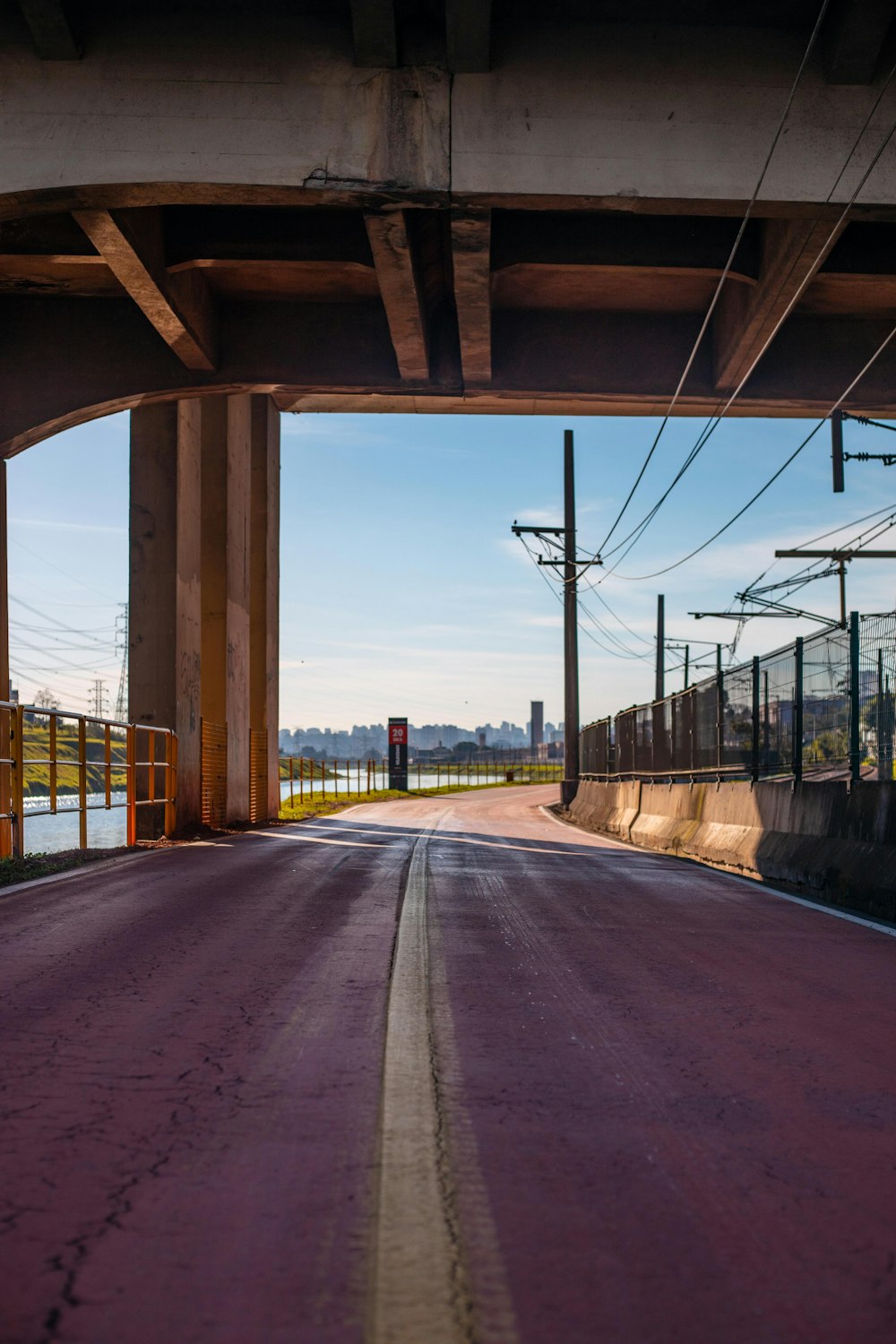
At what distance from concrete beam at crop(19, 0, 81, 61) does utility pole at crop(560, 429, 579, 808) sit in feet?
100

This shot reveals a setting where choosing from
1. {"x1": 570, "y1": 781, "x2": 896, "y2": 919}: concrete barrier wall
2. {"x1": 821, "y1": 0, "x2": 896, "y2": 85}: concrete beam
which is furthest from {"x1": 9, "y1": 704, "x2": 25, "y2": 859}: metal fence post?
{"x1": 821, "y1": 0, "x2": 896, "y2": 85}: concrete beam

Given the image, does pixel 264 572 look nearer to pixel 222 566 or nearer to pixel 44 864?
pixel 222 566

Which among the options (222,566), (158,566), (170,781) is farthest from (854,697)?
(222,566)

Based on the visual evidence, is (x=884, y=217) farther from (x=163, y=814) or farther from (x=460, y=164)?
(x=163, y=814)

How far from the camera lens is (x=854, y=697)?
12.8 meters

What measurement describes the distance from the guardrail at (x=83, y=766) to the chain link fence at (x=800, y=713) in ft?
27.0

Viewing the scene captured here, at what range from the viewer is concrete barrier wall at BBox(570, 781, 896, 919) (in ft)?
33.9

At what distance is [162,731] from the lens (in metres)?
18.6

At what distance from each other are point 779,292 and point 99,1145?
11861mm

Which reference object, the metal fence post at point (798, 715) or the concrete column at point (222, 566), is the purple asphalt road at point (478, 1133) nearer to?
the metal fence post at point (798, 715)

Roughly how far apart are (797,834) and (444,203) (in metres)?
7.17

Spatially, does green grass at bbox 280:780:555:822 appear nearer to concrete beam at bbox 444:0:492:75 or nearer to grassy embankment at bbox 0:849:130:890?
grassy embankment at bbox 0:849:130:890

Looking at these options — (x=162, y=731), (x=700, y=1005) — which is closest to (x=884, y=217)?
(x=700, y=1005)

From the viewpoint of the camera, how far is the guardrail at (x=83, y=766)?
12.5 meters
